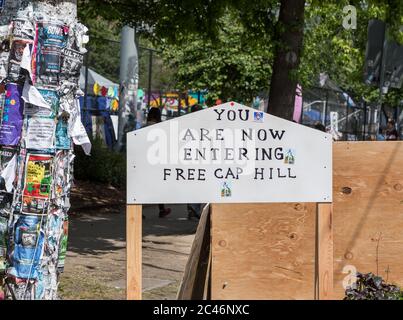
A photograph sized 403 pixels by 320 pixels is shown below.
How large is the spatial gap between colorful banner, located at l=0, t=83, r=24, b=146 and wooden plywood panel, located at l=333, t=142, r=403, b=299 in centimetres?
237

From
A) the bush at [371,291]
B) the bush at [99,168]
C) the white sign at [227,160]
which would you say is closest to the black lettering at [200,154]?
the white sign at [227,160]

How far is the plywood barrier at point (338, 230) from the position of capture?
5.56 m

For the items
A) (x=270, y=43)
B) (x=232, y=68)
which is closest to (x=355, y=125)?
(x=232, y=68)

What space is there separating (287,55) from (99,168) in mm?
6994

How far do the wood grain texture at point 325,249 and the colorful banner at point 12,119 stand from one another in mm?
1980

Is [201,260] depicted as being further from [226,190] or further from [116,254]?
[116,254]

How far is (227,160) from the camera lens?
4.59 m

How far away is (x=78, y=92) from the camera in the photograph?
5012 millimetres

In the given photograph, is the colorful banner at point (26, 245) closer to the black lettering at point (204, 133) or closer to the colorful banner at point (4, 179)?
the colorful banner at point (4, 179)

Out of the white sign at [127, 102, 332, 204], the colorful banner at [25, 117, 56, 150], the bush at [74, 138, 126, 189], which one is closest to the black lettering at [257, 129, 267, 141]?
the white sign at [127, 102, 332, 204]

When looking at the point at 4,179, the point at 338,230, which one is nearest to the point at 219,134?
the point at 4,179

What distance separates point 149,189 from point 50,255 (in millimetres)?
901

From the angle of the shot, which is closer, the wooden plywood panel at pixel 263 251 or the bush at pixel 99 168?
the wooden plywood panel at pixel 263 251
